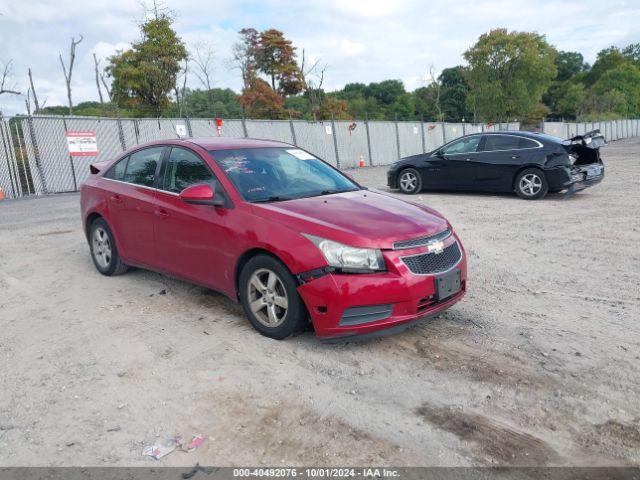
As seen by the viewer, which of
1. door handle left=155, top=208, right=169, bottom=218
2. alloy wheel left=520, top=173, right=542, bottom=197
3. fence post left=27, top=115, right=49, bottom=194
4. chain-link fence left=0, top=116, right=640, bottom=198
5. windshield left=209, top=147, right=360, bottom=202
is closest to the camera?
windshield left=209, top=147, right=360, bottom=202

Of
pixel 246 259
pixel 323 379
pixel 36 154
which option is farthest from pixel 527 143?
pixel 36 154

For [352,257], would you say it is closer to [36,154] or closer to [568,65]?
[36,154]

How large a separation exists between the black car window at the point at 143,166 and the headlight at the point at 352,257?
237 cm

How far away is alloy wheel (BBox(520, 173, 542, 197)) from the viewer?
11141 millimetres

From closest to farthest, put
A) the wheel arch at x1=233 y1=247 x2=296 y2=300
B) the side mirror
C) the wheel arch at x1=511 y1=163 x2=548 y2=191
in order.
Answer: the wheel arch at x1=233 y1=247 x2=296 y2=300
the side mirror
the wheel arch at x1=511 y1=163 x2=548 y2=191

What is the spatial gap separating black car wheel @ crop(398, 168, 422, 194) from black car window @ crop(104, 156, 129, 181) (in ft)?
26.9

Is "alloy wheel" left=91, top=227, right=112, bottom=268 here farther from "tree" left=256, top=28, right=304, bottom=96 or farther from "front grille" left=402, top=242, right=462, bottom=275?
"tree" left=256, top=28, right=304, bottom=96

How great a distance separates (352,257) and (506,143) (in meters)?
8.83

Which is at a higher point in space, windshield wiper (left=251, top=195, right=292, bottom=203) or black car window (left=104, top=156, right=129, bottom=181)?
black car window (left=104, top=156, right=129, bottom=181)

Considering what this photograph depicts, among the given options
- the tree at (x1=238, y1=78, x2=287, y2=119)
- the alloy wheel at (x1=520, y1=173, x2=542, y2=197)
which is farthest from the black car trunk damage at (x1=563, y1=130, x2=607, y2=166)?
the tree at (x1=238, y1=78, x2=287, y2=119)

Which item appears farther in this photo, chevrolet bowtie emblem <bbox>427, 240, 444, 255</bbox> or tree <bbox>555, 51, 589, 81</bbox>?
tree <bbox>555, 51, 589, 81</bbox>

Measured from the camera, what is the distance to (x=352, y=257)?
3818 millimetres

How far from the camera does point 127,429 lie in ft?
10.1

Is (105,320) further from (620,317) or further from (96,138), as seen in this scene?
(96,138)
